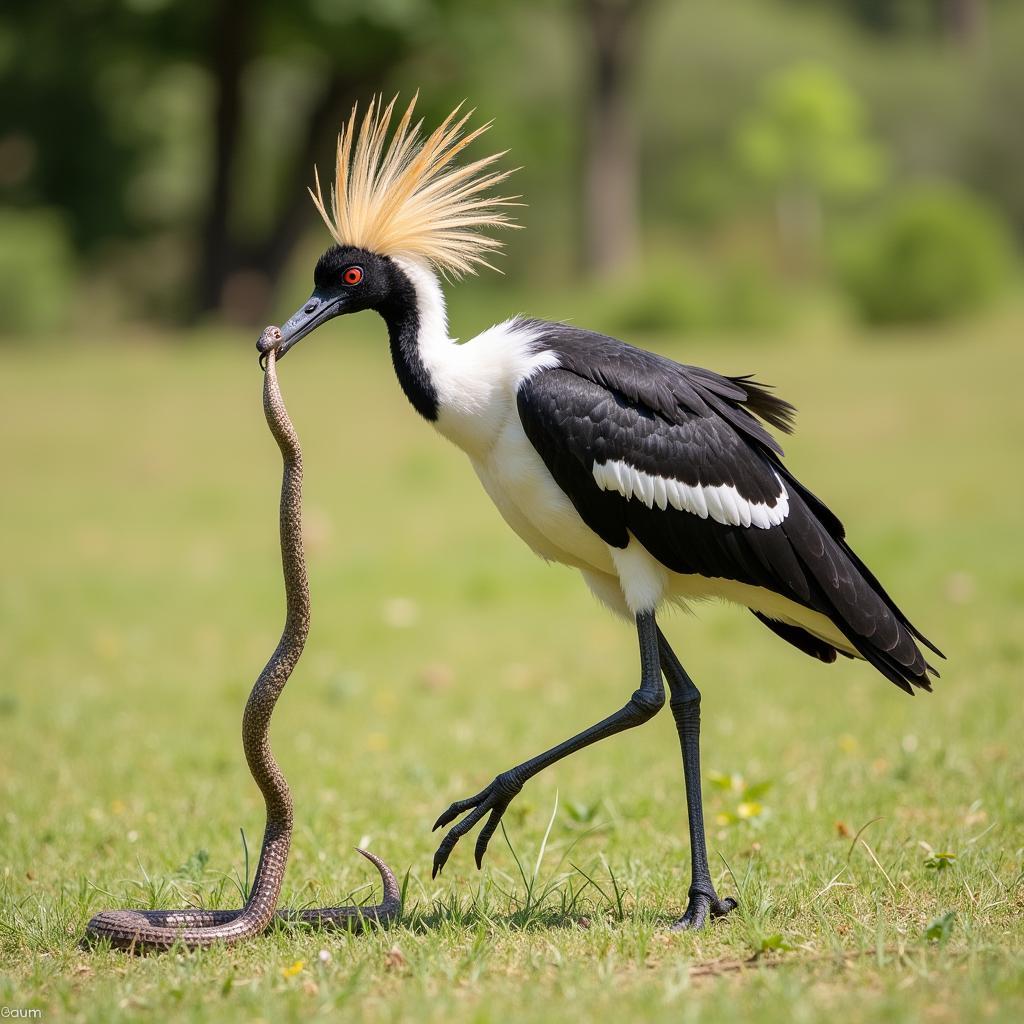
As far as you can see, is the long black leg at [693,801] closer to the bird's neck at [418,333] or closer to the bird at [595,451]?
the bird at [595,451]

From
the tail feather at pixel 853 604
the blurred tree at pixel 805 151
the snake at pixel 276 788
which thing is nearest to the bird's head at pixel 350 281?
the snake at pixel 276 788

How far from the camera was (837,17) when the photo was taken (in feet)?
175

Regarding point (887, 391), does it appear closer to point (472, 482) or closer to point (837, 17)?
point (472, 482)

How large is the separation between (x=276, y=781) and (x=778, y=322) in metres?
19.3

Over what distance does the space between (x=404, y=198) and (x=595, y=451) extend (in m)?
1.10

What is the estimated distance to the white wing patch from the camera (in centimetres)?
459

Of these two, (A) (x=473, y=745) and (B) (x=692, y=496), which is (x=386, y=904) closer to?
(B) (x=692, y=496)

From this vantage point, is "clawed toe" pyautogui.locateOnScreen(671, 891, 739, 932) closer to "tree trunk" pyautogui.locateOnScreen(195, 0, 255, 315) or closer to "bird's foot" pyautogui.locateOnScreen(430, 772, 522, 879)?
"bird's foot" pyautogui.locateOnScreen(430, 772, 522, 879)

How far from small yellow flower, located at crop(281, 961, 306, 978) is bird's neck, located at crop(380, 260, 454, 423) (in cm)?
180

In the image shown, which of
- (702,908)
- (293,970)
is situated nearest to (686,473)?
(702,908)

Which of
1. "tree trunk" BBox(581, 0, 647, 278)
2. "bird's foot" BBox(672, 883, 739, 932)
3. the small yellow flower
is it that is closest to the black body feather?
"bird's foot" BBox(672, 883, 739, 932)

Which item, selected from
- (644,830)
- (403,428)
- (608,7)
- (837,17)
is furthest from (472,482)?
(837,17)

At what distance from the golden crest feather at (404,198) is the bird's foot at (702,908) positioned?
2176 millimetres

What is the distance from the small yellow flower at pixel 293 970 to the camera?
3.79 m
